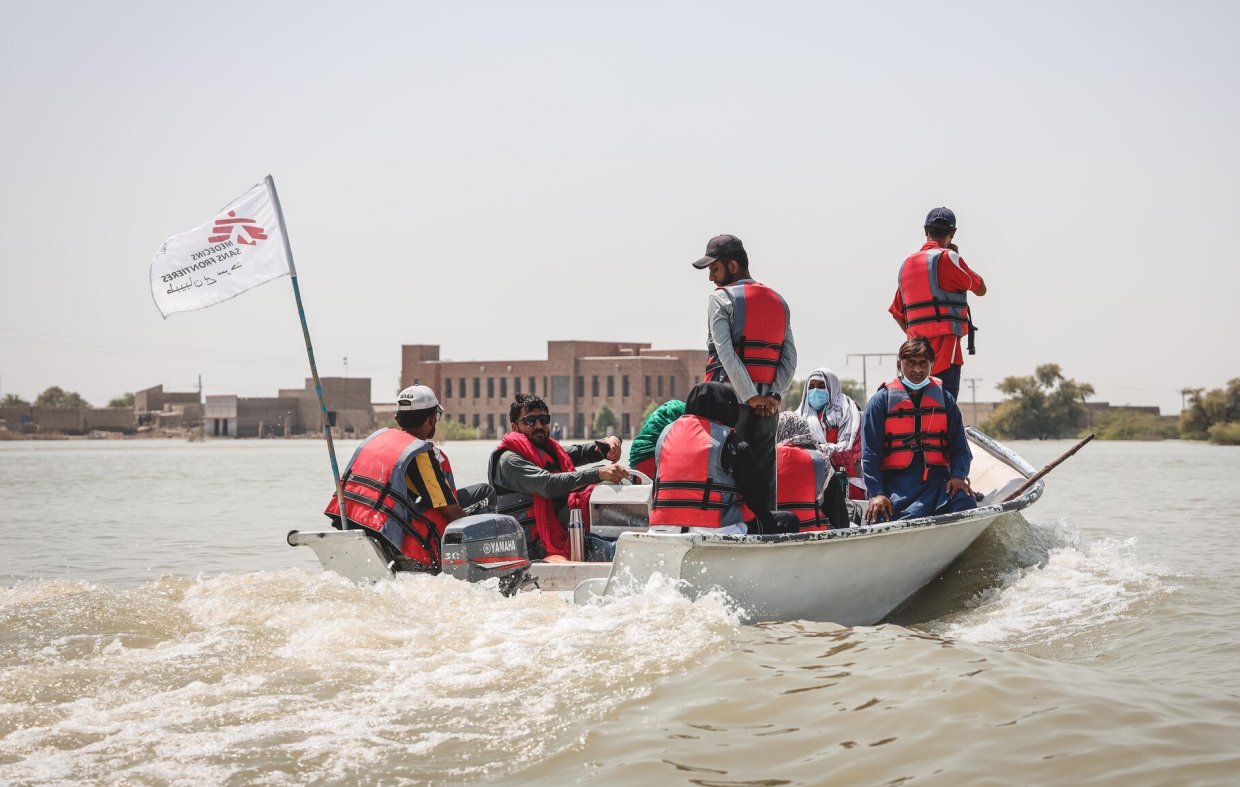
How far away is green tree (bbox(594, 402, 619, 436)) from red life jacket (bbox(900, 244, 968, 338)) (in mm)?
74683

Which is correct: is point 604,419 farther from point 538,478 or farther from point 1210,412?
point 538,478

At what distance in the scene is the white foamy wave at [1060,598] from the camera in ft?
23.3

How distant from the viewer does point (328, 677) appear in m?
5.26

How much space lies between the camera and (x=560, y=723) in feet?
15.1

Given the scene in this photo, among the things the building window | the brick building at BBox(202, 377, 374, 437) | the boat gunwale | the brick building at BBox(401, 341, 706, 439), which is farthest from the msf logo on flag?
the brick building at BBox(202, 377, 374, 437)

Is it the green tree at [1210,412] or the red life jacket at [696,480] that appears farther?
the green tree at [1210,412]

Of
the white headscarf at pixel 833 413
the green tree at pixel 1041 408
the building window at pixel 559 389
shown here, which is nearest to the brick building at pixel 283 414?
the building window at pixel 559 389

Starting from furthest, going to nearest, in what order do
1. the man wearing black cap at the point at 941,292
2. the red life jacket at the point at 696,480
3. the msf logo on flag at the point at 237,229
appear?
1. the man wearing black cap at the point at 941,292
2. the msf logo on flag at the point at 237,229
3. the red life jacket at the point at 696,480

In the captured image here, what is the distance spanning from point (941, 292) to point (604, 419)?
77.3 metres

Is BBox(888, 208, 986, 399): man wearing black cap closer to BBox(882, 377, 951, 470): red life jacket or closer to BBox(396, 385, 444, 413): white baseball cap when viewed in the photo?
BBox(882, 377, 951, 470): red life jacket

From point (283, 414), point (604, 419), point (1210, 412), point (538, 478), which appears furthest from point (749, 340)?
point (283, 414)

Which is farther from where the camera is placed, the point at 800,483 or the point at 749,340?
the point at 749,340

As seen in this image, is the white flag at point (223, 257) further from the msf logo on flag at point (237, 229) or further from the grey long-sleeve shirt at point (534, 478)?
the grey long-sleeve shirt at point (534, 478)

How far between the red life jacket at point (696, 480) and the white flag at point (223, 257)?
9.51 ft
